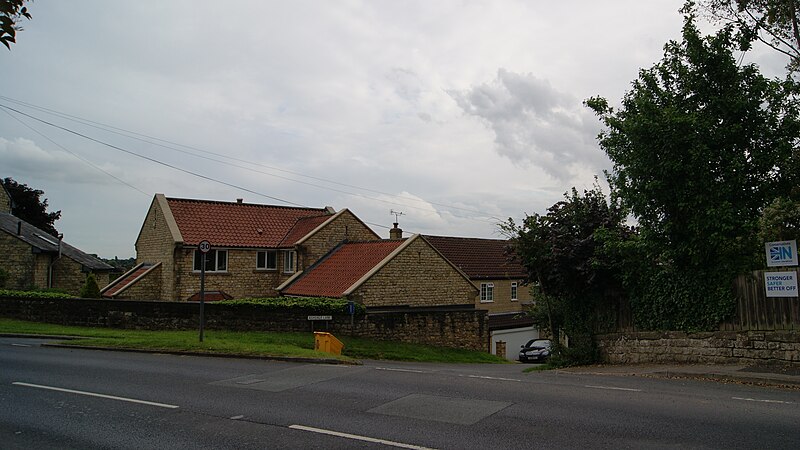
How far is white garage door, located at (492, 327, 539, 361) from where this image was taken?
34.2 metres

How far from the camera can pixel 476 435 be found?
23.6ft

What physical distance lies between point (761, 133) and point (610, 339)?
6.63 meters

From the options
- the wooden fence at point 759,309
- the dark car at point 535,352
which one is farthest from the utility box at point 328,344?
the dark car at point 535,352

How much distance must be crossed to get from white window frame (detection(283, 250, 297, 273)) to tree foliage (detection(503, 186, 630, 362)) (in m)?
18.8

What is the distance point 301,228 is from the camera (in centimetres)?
3512

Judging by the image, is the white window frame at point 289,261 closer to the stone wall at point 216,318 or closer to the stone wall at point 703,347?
the stone wall at point 216,318

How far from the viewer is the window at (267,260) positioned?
108 feet

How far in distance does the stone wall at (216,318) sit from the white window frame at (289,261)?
10.3 metres

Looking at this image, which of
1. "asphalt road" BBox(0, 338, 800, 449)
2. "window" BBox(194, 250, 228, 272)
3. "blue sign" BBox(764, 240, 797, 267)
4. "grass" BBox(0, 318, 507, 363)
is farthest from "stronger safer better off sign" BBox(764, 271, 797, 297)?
"window" BBox(194, 250, 228, 272)

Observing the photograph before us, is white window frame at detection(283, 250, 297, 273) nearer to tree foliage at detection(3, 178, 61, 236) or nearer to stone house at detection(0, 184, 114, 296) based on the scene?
stone house at detection(0, 184, 114, 296)

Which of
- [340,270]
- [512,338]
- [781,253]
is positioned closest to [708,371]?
[781,253]

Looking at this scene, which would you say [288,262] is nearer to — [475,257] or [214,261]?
[214,261]

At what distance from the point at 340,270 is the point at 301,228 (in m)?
6.27

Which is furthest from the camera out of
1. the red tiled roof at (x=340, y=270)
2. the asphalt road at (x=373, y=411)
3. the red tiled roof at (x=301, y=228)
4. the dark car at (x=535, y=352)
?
the red tiled roof at (x=301, y=228)
